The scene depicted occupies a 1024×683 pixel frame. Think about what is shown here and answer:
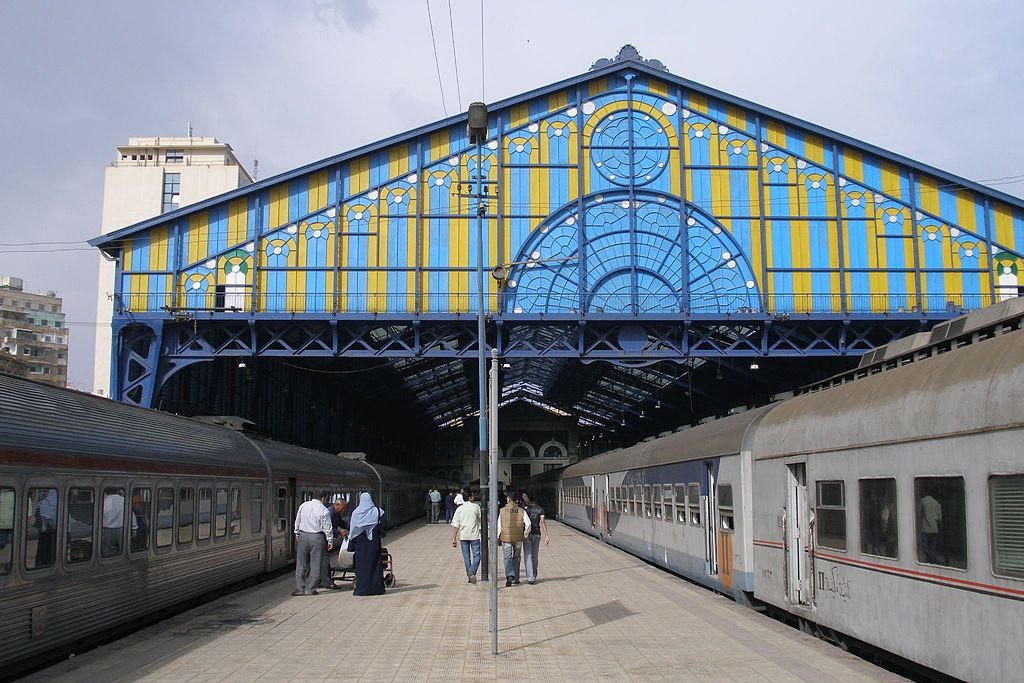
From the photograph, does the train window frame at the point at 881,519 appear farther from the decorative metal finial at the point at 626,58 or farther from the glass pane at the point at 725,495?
the decorative metal finial at the point at 626,58

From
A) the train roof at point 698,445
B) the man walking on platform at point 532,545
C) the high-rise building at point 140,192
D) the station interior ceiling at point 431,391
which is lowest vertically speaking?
the man walking on platform at point 532,545

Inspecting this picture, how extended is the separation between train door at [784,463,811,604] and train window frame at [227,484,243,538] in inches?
385

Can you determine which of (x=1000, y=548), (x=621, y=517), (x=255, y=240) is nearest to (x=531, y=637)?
(x=1000, y=548)

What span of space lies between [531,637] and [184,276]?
29.0 meters

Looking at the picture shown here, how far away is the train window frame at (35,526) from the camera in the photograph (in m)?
10.1

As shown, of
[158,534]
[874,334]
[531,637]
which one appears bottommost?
[531,637]

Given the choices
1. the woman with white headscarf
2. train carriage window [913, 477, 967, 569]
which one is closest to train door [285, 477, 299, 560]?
the woman with white headscarf

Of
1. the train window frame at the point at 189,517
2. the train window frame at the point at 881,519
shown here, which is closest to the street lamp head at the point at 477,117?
the train window frame at the point at 189,517

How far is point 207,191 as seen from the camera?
86.3 meters

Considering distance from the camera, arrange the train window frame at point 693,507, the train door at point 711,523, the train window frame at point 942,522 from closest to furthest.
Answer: the train window frame at point 942,522 → the train door at point 711,523 → the train window frame at point 693,507

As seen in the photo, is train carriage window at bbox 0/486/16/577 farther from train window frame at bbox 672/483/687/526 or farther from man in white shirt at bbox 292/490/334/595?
train window frame at bbox 672/483/687/526

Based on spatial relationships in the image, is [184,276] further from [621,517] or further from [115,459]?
[115,459]

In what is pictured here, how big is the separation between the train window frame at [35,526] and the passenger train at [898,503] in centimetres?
804

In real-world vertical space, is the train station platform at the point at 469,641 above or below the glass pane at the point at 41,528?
below
